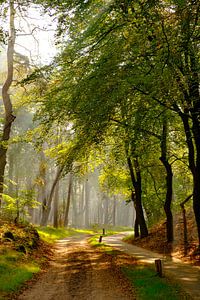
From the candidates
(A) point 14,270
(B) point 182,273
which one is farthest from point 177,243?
(A) point 14,270

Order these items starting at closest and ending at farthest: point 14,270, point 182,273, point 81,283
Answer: point 81,283 < point 182,273 < point 14,270

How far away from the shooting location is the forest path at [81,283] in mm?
10812

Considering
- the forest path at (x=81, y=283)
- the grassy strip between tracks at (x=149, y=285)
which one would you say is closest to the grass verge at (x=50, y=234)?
the forest path at (x=81, y=283)

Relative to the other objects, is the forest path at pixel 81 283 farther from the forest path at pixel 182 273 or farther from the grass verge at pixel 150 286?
the forest path at pixel 182 273

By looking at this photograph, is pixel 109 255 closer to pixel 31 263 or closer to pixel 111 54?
pixel 31 263

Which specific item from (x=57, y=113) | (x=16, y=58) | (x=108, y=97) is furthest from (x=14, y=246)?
(x=16, y=58)

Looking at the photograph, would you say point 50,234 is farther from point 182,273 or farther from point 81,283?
point 182,273

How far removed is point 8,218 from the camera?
21.7m

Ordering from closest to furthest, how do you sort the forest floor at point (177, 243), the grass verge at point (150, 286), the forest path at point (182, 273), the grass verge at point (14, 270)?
1. the grass verge at point (150, 286)
2. the forest path at point (182, 273)
3. the grass verge at point (14, 270)
4. the forest floor at point (177, 243)

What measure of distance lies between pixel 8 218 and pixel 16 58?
37.0 feet

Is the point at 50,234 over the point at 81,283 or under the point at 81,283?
over

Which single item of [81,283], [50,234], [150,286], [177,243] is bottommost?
[81,283]

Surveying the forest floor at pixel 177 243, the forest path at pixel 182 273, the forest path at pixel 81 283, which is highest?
the forest floor at pixel 177 243

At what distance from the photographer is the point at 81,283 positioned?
1254 centimetres
